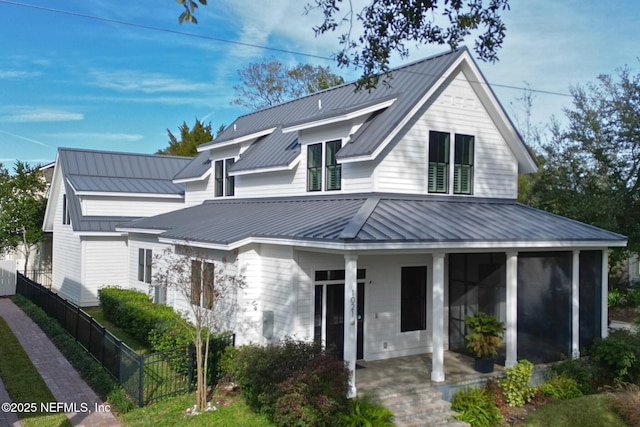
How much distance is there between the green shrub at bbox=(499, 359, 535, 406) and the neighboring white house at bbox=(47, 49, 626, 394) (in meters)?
0.99

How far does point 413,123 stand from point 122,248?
51.1ft

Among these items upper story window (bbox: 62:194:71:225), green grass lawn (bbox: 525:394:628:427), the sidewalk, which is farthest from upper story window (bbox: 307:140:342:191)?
upper story window (bbox: 62:194:71:225)

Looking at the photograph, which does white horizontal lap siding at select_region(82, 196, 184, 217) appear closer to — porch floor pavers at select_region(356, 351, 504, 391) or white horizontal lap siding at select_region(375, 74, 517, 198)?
white horizontal lap siding at select_region(375, 74, 517, 198)

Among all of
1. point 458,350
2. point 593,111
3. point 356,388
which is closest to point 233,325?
point 356,388

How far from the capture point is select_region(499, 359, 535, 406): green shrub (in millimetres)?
12047

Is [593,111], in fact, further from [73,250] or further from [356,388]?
[73,250]

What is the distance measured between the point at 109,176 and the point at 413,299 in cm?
1826

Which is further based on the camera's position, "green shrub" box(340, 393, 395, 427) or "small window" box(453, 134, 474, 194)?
"small window" box(453, 134, 474, 194)

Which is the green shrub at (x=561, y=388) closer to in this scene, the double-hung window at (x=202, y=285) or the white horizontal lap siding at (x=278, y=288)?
the white horizontal lap siding at (x=278, y=288)

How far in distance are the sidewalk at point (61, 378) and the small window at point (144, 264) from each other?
420 cm

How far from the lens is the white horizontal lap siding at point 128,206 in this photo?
82.7 ft

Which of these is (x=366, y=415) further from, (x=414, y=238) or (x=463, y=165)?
(x=463, y=165)

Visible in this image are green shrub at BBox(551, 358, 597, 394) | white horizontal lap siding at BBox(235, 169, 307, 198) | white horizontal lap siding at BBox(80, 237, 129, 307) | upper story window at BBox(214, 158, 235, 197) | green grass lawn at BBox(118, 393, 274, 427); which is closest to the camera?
green grass lawn at BBox(118, 393, 274, 427)

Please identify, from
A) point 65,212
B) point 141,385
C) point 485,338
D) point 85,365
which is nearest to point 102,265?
point 65,212
